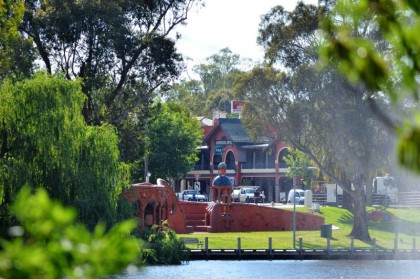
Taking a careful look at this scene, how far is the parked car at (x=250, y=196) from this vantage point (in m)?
83.9

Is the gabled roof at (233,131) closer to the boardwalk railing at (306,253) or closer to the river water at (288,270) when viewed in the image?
the boardwalk railing at (306,253)

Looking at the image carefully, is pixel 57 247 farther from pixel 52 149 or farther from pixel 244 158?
pixel 244 158

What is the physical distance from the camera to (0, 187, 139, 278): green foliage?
9.18 feet

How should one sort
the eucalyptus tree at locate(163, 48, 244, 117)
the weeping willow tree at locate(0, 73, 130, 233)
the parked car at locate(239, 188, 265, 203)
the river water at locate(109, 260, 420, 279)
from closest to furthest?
1. the weeping willow tree at locate(0, 73, 130, 233)
2. the river water at locate(109, 260, 420, 279)
3. the parked car at locate(239, 188, 265, 203)
4. the eucalyptus tree at locate(163, 48, 244, 117)

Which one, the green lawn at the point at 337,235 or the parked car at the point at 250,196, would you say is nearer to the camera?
the green lawn at the point at 337,235

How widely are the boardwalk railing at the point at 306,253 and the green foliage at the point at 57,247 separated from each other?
46971 millimetres

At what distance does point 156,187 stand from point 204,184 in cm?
5197

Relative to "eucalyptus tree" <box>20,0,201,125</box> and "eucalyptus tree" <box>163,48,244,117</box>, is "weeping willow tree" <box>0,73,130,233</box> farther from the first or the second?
"eucalyptus tree" <box>163,48,244,117</box>

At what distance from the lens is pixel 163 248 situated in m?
46.1

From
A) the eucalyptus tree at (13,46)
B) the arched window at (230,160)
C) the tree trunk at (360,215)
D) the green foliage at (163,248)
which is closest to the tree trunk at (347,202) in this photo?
the tree trunk at (360,215)

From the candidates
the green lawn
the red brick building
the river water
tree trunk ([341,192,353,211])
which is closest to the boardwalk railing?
the river water

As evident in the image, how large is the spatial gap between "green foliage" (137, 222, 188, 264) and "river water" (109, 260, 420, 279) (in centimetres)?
65

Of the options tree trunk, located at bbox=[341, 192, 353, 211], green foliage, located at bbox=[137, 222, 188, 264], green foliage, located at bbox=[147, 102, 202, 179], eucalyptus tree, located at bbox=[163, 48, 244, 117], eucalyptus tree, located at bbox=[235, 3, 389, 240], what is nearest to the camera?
green foliage, located at bbox=[137, 222, 188, 264]

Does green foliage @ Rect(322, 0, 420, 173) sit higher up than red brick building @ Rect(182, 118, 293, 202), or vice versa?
red brick building @ Rect(182, 118, 293, 202)
